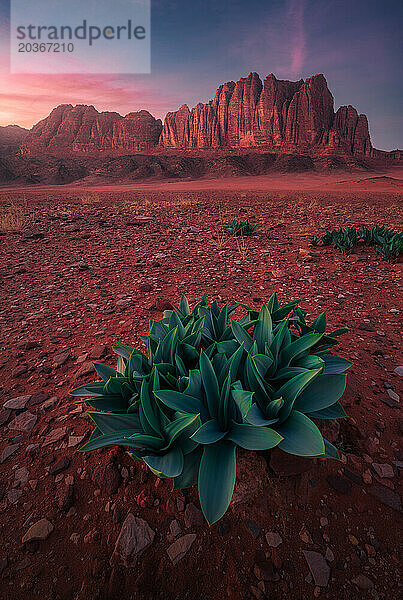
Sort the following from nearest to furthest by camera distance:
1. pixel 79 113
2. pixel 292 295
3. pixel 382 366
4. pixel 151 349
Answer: pixel 151 349, pixel 382 366, pixel 292 295, pixel 79 113

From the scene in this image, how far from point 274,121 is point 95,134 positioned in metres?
60.0

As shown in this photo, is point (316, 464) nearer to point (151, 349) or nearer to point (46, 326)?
point (151, 349)

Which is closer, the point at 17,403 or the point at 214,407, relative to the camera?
the point at 214,407

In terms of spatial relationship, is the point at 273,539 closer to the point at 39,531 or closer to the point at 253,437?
the point at 253,437

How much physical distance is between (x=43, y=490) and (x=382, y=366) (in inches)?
94.1

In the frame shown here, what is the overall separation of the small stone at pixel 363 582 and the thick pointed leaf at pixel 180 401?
0.83m

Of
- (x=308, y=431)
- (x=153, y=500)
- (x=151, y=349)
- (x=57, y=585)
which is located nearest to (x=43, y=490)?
(x=57, y=585)

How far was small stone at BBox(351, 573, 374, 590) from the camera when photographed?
105cm

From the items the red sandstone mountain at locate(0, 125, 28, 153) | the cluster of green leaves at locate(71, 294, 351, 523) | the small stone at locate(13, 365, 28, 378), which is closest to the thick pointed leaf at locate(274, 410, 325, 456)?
the cluster of green leaves at locate(71, 294, 351, 523)

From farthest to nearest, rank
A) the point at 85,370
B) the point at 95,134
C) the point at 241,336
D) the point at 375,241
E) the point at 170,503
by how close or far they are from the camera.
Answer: the point at 95,134
the point at 375,241
the point at 85,370
the point at 241,336
the point at 170,503

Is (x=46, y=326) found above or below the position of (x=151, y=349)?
below

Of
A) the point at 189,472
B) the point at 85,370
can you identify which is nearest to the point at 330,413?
the point at 189,472

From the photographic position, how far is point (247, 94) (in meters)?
85.0

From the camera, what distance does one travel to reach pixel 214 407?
133cm
